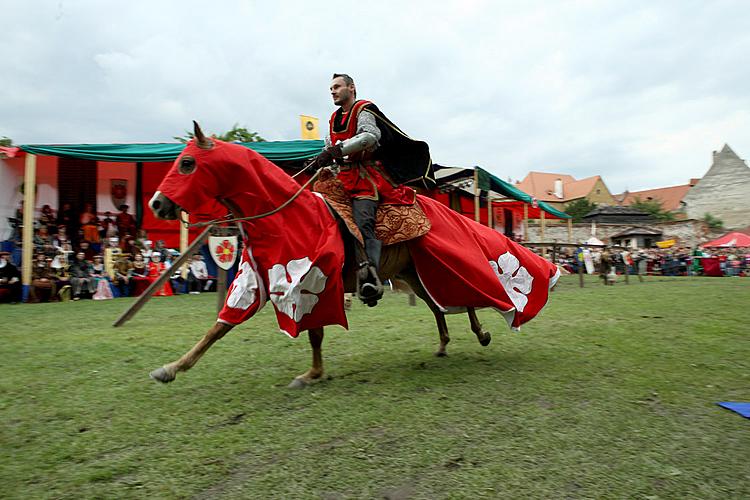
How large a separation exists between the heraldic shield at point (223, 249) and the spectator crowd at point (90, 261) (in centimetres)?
438

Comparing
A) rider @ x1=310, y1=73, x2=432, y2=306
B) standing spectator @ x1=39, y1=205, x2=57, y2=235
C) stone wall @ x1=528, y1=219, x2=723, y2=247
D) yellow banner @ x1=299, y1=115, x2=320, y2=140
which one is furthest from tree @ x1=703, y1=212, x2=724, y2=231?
rider @ x1=310, y1=73, x2=432, y2=306

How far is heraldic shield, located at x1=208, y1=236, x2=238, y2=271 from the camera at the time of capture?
7789mm

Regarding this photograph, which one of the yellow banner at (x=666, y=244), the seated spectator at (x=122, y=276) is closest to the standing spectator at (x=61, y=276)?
the seated spectator at (x=122, y=276)

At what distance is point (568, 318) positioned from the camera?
685cm

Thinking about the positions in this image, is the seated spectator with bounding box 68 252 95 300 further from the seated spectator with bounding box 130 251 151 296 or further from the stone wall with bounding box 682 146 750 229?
the stone wall with bounding box 682 146 750 229

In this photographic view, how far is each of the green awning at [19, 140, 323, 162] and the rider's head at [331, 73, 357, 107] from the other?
326 inches

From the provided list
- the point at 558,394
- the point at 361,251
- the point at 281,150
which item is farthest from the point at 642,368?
the point at 281,150

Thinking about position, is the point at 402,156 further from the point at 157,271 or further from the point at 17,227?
the point at 17,227

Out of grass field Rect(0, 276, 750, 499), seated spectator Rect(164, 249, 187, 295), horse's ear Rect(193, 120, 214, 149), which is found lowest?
grass field Rect(0, 276, 750, 499)

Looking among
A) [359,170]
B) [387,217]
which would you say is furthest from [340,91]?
[387,217]

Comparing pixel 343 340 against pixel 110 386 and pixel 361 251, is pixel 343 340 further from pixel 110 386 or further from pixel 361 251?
pixel 110 386

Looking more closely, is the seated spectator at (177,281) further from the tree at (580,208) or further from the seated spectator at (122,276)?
the tree at (580,208)

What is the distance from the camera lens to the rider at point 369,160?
366 centimetres

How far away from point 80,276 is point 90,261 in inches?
39.9
